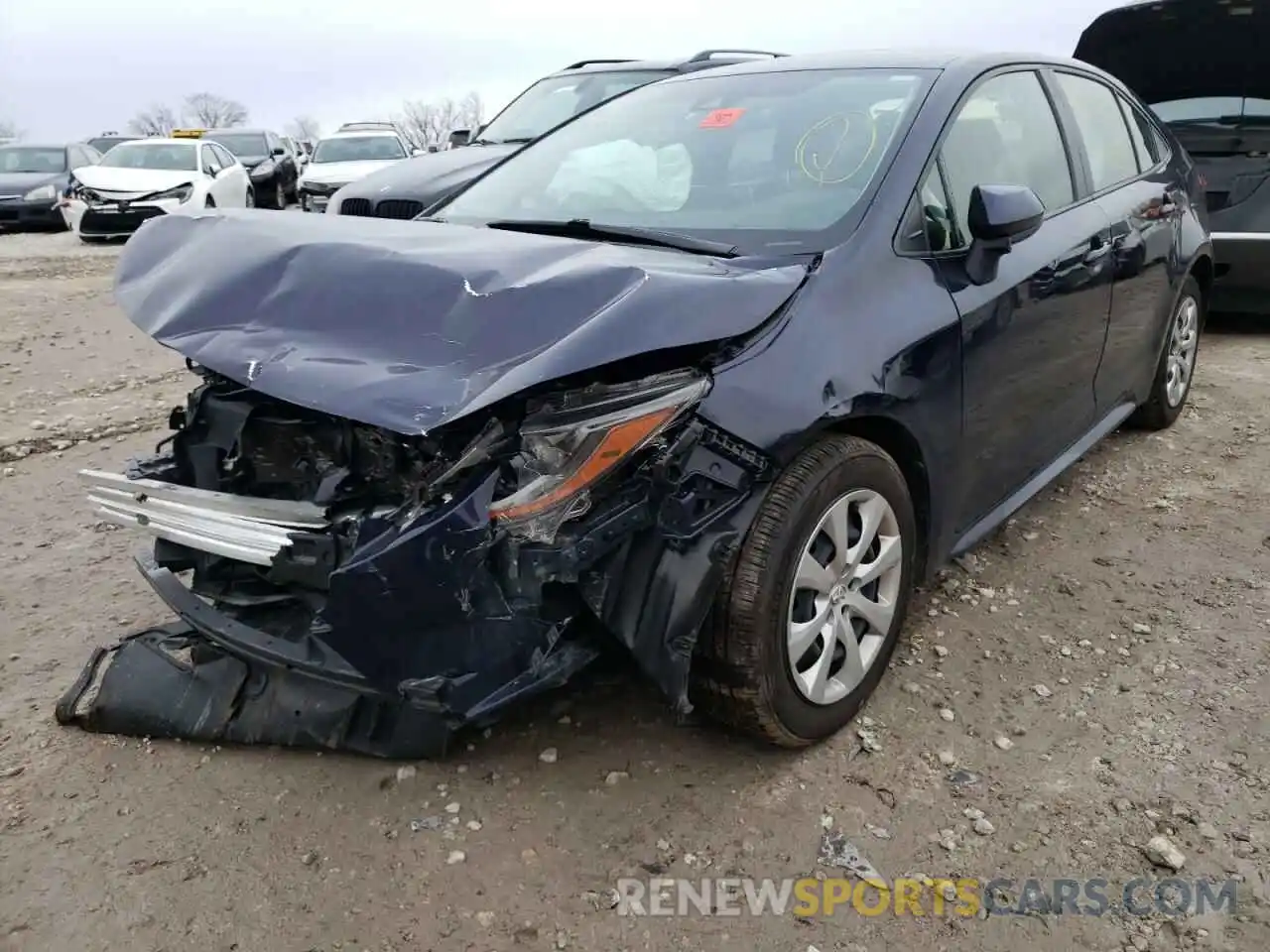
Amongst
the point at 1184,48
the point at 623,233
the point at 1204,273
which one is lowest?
the point at 1204,273

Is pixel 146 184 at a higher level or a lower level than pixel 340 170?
lower

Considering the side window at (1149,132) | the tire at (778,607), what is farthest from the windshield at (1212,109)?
the tire at (778,607)

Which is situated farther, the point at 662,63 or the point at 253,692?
the point at 662,63

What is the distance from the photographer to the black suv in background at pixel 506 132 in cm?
668

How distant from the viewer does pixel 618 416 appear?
2020 mm

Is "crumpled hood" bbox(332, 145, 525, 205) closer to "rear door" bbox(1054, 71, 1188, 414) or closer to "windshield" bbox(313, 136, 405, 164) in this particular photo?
"rear door" bbox(1054, 71, 1188, 414)

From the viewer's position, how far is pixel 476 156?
7.29 metres

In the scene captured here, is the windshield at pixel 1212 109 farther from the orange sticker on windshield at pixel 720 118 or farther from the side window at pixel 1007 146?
the orange sticker on windshield at pixel 720 118

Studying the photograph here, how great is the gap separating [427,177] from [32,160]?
12.6 metres

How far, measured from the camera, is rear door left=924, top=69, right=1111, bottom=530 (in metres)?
2.85

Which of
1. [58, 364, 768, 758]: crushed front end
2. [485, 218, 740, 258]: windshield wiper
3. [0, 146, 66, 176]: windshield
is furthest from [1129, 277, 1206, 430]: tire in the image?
[0, 146, 66, 176]: windshield

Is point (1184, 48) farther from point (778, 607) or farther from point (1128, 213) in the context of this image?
point (778, 607)

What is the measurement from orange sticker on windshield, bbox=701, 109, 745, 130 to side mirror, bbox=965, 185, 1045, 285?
79 cm

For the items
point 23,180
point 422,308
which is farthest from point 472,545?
point 23,180
